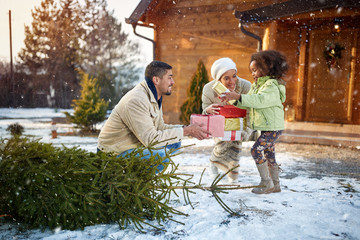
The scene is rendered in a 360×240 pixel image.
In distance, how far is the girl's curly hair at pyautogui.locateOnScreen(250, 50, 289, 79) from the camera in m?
3.69

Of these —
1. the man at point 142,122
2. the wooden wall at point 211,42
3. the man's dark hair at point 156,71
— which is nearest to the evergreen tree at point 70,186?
the man at point 142,122

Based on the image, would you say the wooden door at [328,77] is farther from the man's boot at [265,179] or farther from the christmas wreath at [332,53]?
the man's boot at [265,179]

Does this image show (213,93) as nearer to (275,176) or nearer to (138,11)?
(275,176)

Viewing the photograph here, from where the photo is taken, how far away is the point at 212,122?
11.3ft

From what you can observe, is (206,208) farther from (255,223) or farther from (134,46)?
(134,46)

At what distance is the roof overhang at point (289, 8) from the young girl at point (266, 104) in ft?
15.3

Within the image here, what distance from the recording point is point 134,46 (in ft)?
101

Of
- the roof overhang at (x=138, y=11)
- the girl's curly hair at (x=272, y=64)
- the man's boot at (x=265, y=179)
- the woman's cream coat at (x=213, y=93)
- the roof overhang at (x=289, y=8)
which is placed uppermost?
the roof overhang at (x=138, y=11)

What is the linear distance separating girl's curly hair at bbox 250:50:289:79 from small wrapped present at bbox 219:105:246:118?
21.1 inches

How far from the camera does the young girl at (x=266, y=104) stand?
3.56 m

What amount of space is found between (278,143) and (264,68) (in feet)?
15.7

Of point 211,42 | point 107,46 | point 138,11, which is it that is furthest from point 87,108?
point 107,46

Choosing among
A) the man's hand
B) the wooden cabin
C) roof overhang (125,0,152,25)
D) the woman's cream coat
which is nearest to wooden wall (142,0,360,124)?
the wooden cabin

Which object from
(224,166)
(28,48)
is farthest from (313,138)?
(28,48)
